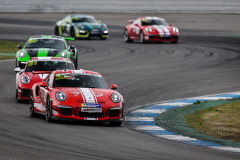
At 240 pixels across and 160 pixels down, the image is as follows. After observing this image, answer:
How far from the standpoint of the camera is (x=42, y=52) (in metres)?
17.2

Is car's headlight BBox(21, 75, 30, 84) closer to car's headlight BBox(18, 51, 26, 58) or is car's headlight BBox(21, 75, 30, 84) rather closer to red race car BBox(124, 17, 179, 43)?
car's headlight BBox(18, 51, 26, 58)

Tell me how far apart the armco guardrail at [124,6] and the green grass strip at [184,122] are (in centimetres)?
3123

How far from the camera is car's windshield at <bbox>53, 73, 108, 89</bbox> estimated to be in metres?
10.8

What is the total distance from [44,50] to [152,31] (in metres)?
11.4

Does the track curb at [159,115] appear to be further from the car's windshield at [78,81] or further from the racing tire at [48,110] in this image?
the racing tire at [48,110]

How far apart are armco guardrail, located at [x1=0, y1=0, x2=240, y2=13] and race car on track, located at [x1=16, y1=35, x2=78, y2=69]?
2636 centimetres

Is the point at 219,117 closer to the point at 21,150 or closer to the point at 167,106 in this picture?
the point at 167,106

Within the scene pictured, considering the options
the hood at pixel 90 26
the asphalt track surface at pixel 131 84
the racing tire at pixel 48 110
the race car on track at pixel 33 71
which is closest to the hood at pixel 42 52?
the asphalt track surface at pixel 131 84

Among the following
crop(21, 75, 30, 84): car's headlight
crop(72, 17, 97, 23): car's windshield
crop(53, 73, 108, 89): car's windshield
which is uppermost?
crop(53, 73, 108, 89): car's windshield

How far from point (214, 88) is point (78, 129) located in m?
6.54

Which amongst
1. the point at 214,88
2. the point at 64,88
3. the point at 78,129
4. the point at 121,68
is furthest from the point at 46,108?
the point at 121,68

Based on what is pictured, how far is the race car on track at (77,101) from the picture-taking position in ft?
32.8

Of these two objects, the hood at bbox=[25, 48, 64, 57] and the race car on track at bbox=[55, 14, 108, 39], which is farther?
the race car on track at bbox=[55, 14, 108, 39]

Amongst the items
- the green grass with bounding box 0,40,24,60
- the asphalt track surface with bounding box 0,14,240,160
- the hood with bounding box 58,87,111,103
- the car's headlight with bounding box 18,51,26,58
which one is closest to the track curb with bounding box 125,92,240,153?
the asphalt track surface with bounding box 0,14,240,160
